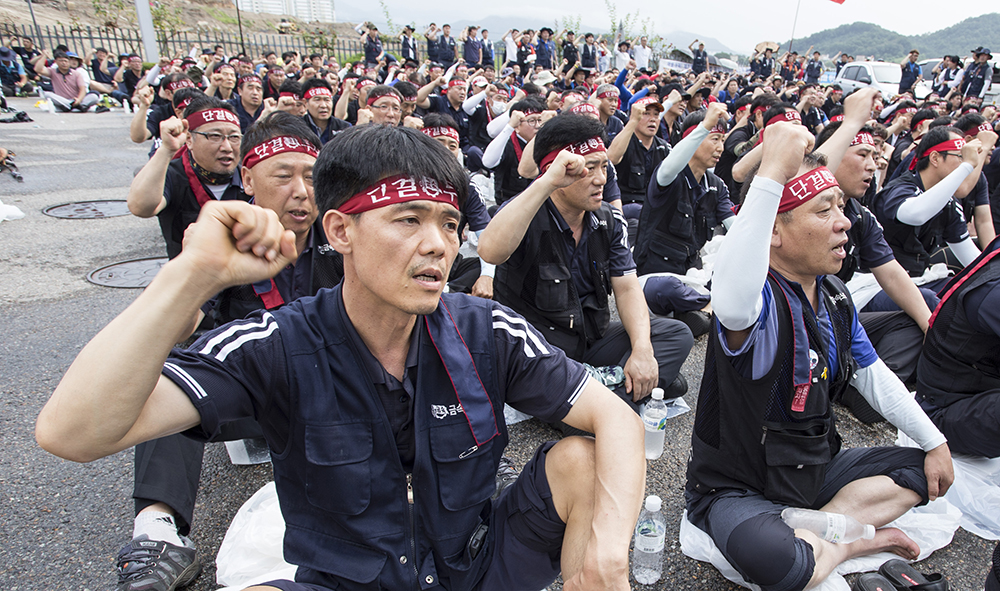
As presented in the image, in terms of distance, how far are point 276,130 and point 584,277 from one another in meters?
2.05

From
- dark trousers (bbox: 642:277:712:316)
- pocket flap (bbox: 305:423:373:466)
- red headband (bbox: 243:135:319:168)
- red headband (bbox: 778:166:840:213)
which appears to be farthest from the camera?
dark trousers (bbox: 642:277:712:316)

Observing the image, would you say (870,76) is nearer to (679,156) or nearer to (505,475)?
(679,156)

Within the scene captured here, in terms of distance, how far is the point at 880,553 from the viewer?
262cm

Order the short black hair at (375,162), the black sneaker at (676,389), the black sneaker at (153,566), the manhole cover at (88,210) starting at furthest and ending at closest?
1. the manhole cover at (88,210)
2. the black sneaker at (676,389)
3. the black sneaker at (153,566)
4. the short black hair at (375,162)

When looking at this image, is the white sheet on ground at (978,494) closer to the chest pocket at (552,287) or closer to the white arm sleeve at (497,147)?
the chest pocket at (552,287)

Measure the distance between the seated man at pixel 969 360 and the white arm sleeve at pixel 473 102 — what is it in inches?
339

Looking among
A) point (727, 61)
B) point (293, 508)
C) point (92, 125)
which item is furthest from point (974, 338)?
point (727, 61)

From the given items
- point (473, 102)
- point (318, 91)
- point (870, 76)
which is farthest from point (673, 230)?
point (870, 76)

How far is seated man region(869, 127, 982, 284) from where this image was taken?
4812mm

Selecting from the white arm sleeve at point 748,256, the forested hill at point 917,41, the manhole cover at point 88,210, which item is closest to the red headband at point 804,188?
the white arm sleeve at point 748,256

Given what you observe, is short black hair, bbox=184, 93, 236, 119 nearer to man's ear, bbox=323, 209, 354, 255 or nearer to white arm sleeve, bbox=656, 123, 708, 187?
man's ear, bbox=323, 209, 354, 255

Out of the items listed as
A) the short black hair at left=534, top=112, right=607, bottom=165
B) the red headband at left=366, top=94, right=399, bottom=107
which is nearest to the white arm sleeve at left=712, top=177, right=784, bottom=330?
the short black hair at left=534, top=112, right=607, bottom=165

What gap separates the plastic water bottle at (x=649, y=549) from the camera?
251 centimetres

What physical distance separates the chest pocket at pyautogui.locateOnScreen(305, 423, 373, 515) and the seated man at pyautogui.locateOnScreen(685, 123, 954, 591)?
138cm
